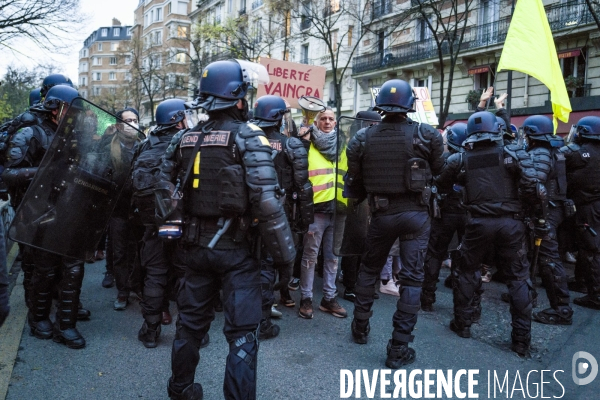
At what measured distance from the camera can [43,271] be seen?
443cm

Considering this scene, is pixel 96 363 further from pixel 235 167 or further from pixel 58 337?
pixel 235 167

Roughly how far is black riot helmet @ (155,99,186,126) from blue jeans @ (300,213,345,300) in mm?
1729

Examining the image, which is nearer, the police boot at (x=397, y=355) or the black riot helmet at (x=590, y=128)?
the police boot at (x=397, y=355)

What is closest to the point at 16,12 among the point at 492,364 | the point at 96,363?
the point at 96,363

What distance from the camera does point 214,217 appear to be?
3.20 meters

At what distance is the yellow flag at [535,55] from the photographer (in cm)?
618

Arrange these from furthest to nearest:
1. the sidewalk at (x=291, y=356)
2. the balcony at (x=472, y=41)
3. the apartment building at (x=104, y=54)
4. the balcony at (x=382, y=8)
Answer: the apartment building at (x=104, y=54)
the balcony at (x=382, y=8)
the balcony at (x=472, y=41)
the sidewalk at (x=291, y=356)

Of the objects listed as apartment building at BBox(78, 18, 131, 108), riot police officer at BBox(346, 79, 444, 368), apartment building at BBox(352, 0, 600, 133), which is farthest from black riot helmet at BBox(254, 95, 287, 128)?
apartment building at BBox(78, 18, 131, 108)

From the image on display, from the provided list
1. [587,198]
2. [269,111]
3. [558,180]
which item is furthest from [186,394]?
[587,198]

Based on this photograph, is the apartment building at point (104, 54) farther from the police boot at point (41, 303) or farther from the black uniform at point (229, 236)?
the black uniform at point (229, 236)

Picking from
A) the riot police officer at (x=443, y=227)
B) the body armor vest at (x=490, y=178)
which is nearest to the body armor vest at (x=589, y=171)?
the riot police officer at (x=443, y=227)

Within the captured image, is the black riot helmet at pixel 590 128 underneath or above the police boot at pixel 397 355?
above

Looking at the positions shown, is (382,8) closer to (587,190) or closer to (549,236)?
(587,190)

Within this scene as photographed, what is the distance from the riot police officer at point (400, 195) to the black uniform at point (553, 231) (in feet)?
4.48
